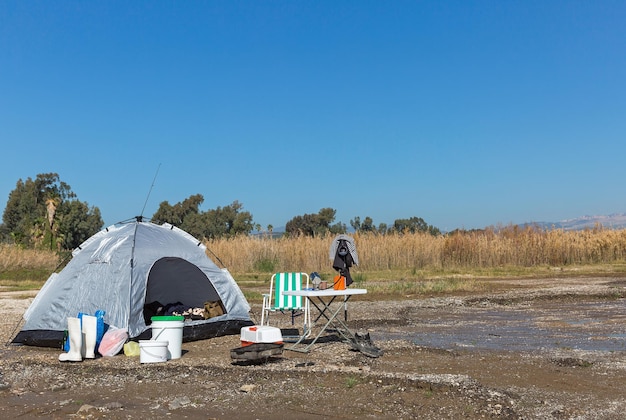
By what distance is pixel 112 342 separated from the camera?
8633 millimetres

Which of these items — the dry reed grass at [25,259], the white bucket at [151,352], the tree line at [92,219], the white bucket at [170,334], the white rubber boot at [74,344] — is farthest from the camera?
the tree line at [92,219]

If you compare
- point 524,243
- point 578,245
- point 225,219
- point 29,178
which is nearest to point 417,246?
point 524,243

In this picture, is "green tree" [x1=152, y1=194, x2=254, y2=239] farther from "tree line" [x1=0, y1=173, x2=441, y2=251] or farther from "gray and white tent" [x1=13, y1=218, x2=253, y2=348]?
"gray and white tent" [x1=13, y1=218, x2=253, y2=348]

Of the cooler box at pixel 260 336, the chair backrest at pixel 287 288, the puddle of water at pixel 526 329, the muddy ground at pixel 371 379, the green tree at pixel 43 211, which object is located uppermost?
the green tree at pixel 43 211

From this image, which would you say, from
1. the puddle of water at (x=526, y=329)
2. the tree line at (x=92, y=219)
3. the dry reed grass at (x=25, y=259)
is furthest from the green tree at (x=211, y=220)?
the puddle of water at (x=526, y=329)

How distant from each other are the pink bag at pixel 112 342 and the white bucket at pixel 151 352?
777mm

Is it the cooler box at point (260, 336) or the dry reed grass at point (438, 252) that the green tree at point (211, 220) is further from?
the cooler box at point (260, 336)

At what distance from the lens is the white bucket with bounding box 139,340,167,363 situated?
26.1ft

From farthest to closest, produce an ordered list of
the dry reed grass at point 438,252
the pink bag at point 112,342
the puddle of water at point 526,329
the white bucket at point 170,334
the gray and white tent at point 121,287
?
the dry reed grass at point 438,252 < the gray and white tent at point 121,287 < the puddle of water at point 526,329 < the pink bag at point 112,342 < the white bucket at point 170,334

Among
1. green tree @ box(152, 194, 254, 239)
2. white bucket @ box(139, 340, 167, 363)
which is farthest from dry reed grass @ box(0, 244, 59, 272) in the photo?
white bucket @ box(139, 340, 167, 363)

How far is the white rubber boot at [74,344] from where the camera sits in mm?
8141

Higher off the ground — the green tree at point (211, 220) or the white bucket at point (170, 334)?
the green tree at point (211, 220)

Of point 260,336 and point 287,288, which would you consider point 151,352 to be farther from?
point 287,288

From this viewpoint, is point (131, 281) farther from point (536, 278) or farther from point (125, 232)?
point (536, 278)
